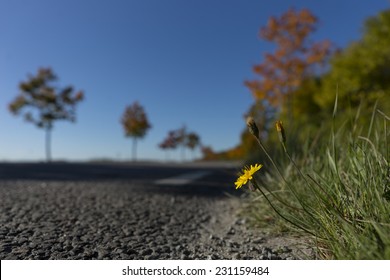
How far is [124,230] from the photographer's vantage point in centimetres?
209

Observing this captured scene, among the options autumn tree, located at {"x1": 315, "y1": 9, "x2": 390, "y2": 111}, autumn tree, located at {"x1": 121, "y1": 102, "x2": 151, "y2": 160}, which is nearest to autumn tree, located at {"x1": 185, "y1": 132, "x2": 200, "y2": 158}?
autumn tree, located at {"x1": 121, "y1": 102, "x2": 151, "y2": 160}

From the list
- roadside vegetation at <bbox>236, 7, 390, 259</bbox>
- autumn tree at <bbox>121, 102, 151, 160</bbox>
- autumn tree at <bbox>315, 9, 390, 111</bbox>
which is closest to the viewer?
roadside vegetation at <bbox>236, 7, 390, 259</bbox>

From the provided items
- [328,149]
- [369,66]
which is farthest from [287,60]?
[328,149]

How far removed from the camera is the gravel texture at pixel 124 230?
1.64 m

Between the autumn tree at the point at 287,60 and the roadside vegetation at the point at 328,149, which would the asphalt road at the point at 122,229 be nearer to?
the roadside vegetation at the point at 328,149

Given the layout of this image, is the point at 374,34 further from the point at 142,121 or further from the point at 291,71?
the point at 142,121

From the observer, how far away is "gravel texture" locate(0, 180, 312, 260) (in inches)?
64.6

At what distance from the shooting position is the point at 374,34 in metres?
13.2

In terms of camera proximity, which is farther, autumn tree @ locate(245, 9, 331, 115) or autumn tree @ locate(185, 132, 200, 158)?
autumn tree @ locate(185, 132, 200, 158)

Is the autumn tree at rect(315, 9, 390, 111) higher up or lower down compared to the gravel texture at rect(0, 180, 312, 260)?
higher up

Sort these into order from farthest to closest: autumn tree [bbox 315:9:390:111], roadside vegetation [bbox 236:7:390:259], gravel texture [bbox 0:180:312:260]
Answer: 1. autumn tree [bbox 315:9:390:111]
2. gravel texture [bbox 0:180:312:260]
3. roadside vegetation [bbox 236:7:390:259]

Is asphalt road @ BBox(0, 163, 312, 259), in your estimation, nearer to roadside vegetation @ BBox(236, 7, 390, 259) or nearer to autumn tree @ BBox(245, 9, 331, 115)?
roadside vegetation @ BBox(236, 7, 390, 259)

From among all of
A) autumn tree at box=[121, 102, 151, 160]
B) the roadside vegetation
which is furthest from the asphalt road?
autumn tree at box=[121, 102, 151, 160]
